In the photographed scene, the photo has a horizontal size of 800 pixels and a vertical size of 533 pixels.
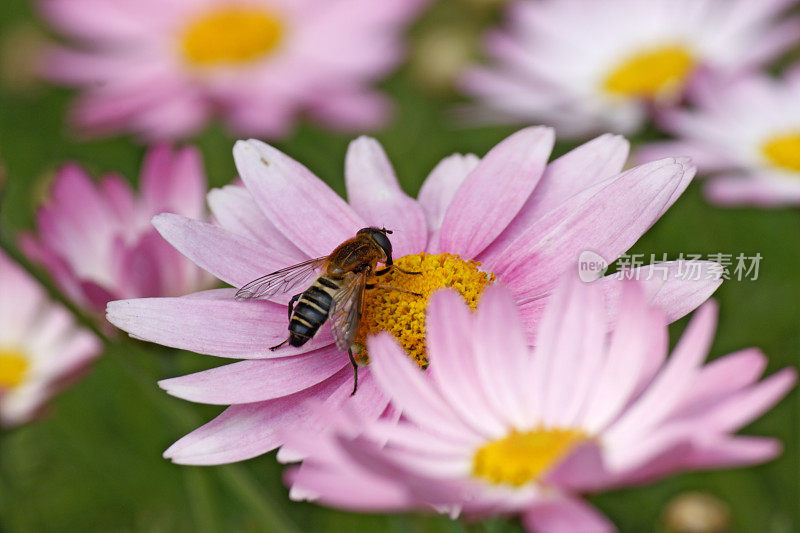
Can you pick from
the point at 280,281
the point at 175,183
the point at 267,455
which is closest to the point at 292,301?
the point at 280,281

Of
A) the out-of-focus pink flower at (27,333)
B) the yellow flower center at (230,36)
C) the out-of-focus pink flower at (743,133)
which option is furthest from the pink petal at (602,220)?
the yellow flower center at (230,36)

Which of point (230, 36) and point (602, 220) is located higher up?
point (602, 220)

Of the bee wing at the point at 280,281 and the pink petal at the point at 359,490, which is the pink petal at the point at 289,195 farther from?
the pink petal at the point at 359,490

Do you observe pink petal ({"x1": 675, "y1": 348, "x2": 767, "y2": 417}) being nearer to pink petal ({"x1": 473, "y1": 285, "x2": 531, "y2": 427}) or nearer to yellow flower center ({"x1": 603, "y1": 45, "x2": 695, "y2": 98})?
pink petal ({"x1": 473, "y1": 285, "x2": 531, "y2": 427})

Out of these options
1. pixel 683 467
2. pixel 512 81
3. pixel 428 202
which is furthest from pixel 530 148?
pixel 512 81

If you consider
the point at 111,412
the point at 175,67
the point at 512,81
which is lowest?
the point at 111,412

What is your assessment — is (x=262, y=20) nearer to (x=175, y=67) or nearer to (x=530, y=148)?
(x=175, y=67)

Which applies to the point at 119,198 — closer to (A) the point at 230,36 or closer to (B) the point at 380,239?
(B) the point at 380,239
